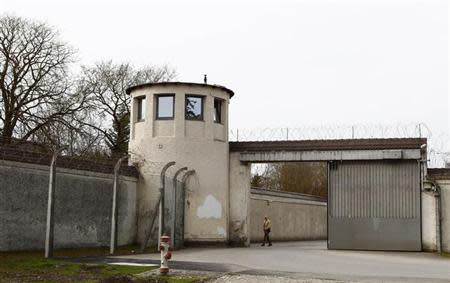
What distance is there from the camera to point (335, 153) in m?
23.7

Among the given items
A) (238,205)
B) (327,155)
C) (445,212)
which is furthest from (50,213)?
(445,212)

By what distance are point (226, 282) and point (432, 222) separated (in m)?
12.3

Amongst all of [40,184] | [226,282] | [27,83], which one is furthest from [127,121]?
[226,282]

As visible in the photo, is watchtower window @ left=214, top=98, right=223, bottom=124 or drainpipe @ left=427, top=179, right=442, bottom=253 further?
watchtower window @ left=214, top=98, right=223, bottom=124

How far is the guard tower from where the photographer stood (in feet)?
77.4

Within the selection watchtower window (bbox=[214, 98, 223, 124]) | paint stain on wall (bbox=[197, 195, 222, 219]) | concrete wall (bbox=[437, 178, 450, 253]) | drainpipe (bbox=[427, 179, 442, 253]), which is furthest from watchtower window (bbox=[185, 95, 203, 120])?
concrete wall (bbox=[437, 178, 450, 253])

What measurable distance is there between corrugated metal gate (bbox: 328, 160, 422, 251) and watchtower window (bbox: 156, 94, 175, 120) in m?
6.83

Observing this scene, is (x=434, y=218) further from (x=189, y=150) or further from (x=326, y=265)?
(x=189, y=150)

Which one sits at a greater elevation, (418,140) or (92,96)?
(92,96)

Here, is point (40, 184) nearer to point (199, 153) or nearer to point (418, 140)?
point (199, 153)

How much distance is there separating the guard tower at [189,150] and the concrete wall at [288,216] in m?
7.59

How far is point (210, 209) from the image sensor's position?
2392cm

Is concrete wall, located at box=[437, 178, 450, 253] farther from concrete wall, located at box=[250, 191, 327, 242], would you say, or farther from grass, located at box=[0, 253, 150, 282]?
grass, located at box=[0, 253, 150, 282]

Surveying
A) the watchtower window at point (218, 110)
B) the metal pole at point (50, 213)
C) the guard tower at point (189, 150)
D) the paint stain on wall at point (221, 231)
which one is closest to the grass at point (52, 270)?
the metal pole at point (50, 213)
